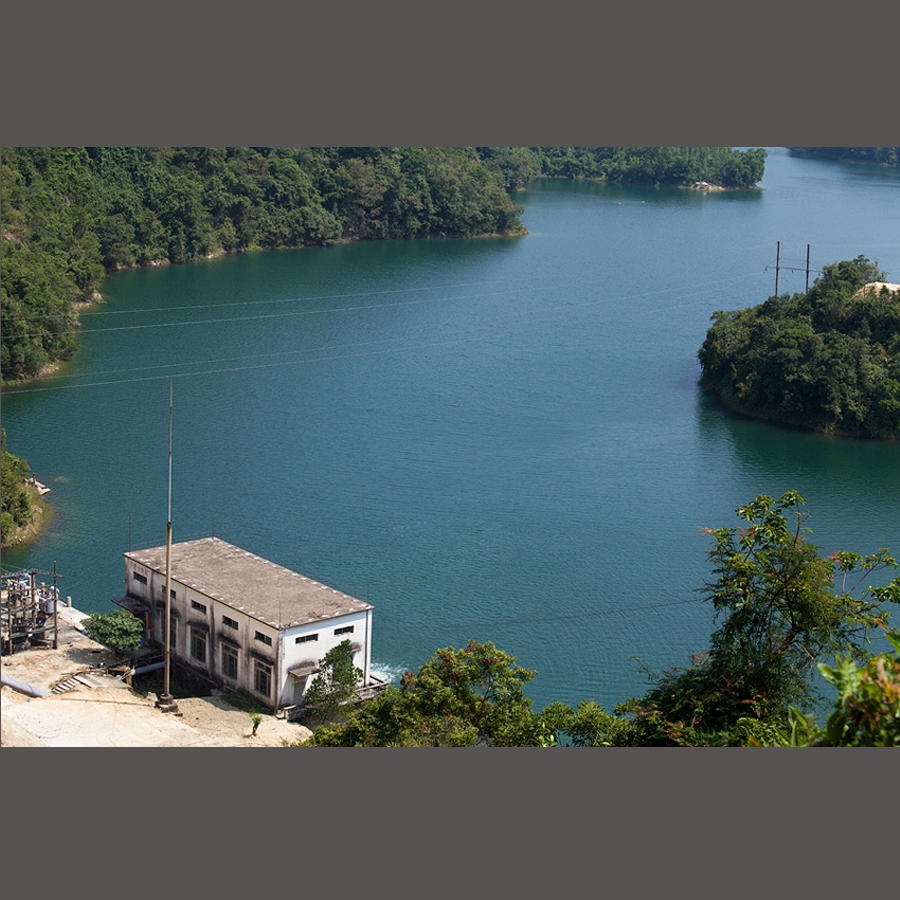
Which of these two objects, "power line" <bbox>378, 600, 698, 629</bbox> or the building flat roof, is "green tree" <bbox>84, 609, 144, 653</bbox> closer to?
the building flat roof

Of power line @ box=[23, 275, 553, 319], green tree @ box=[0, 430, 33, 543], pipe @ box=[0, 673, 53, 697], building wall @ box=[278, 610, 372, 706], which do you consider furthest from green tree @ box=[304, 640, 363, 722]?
power line @ box=[23, 275, 553, 319]

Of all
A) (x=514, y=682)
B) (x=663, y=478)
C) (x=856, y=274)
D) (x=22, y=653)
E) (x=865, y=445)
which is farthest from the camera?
(x=856, y=274)

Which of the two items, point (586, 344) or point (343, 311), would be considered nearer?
point (586, 344)

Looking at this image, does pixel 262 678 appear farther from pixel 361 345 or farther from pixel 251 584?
pixel 361 345

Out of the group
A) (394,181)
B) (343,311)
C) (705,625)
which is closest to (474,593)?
(705,625)

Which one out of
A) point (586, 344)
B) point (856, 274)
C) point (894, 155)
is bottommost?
point (586, 344)

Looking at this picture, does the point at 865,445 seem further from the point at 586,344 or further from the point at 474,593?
the point at 474,593

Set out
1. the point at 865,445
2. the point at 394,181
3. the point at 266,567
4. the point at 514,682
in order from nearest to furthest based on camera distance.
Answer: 1. the point at 514,682
2. the point at 266,567
3. the point at 865,445
4. the point at 394,181

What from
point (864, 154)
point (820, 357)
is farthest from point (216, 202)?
point (864, 154)
